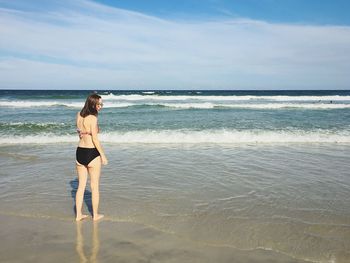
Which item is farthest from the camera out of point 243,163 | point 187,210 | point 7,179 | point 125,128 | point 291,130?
point 125,128

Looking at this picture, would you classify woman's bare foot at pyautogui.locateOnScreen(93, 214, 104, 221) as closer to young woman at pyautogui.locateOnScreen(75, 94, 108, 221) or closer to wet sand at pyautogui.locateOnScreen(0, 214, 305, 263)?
young woman at pyautogui.locateOnScreen(75, 94, 108, 221)

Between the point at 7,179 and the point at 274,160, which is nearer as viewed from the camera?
the point at 7,179

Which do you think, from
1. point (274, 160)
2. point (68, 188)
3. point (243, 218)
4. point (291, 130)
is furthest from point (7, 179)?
point (291, 130)

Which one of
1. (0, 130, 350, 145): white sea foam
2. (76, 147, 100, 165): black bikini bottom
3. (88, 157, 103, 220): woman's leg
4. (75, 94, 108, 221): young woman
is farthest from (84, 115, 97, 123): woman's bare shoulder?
(0, 130, 350, 145): white sea foam

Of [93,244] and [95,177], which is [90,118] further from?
[93,244]

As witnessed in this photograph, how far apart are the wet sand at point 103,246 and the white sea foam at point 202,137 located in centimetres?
738

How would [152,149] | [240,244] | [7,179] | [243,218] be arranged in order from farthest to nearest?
[152,149] < [7,179] < [243,218] < [240,244]

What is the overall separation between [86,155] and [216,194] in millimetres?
2403

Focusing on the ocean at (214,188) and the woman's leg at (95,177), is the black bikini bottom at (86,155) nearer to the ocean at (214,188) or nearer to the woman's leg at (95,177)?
the woman's leg at (95,177)

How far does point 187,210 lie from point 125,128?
10.3 metres

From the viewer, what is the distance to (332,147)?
36.0ft

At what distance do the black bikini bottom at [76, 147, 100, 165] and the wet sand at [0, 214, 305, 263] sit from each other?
33.6 inches

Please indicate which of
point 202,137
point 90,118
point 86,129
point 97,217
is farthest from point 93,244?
point 202,137

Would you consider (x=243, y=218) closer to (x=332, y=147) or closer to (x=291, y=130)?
(x=332, y=147)
